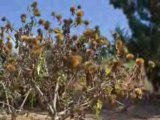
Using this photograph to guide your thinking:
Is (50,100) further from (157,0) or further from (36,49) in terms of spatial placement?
(157,0)

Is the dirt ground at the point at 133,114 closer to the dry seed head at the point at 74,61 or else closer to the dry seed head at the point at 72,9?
the dry seed head at the point at 72,9

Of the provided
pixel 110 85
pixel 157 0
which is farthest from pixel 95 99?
pixel 157 0

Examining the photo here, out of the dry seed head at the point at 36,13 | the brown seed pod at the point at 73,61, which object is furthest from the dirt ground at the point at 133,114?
the brown seed pod at the point at 73,61

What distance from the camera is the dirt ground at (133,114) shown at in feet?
27.1

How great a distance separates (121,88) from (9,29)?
2092 mm

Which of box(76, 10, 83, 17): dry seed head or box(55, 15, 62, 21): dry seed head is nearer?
box(76, 10, 83, 17): dry seed head

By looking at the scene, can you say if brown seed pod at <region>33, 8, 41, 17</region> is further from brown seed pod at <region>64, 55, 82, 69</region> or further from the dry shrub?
brown seed pod at <region>64, 55, 82, 69</region>

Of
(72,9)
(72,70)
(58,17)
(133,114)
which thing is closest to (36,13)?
(58,17)

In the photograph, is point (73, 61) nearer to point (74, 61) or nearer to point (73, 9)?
point (74, 61)

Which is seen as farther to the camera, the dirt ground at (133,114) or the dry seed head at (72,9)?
the dirt ground at (133,114)

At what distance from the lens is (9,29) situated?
19.6ft

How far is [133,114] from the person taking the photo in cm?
942

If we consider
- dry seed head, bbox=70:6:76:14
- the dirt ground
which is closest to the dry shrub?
dry seed head, bbox=70:6:76:14

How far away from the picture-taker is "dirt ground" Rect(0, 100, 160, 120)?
325 inches
